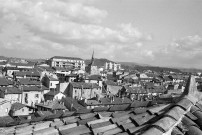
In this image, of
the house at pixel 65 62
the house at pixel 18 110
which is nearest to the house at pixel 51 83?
the house at pixel 18 110

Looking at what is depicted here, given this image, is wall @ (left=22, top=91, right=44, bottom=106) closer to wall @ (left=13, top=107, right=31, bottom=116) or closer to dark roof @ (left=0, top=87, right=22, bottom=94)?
dark roof @ (left=0, top=87, right=22, bottom=94)

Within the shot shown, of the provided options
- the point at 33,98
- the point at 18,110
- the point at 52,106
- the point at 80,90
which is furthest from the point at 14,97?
the point at 80,90

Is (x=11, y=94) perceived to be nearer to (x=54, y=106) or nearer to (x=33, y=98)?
(x=33, y=98)

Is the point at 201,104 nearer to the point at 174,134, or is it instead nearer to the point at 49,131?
the point at 174,134

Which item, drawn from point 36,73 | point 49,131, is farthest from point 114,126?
point 36,73

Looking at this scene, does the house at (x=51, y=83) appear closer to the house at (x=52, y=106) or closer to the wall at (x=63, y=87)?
the wall at (x=63, y=87)

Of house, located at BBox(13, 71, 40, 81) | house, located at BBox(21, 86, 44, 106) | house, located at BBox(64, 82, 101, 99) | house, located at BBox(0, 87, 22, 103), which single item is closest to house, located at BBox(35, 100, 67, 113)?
house, located at BBox(0, 87, 22, 103)

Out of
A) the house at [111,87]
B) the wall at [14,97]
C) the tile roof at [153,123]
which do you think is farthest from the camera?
the house at [111,87]
